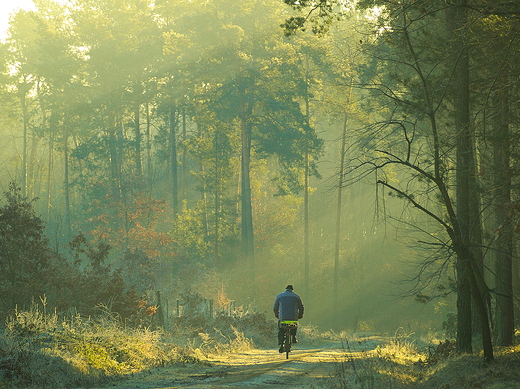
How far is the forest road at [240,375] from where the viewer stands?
11242mm

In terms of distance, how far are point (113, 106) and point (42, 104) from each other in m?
7.31

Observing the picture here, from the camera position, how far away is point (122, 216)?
4791cm

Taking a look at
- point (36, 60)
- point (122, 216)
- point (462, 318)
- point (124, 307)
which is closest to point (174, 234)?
point (122, 216)

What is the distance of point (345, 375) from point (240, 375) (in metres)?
2.03

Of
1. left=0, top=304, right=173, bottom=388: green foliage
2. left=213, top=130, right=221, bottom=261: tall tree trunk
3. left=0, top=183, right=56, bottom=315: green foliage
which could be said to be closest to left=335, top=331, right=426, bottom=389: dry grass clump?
left=0, top=304, right=173, bottom=388: green foliage

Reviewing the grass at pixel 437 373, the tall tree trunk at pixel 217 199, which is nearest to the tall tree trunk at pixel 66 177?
the tall tree trunk at pixel 217 199

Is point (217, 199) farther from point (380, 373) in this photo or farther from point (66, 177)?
point (380, 373)

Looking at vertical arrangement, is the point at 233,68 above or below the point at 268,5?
below

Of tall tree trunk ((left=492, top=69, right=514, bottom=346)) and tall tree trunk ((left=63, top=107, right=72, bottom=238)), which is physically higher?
tall tree trunk ((left=63, top=107, right=72, bottom=238))

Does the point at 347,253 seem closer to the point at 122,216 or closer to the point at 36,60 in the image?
the point at 122,216

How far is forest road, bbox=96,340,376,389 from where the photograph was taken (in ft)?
36.9

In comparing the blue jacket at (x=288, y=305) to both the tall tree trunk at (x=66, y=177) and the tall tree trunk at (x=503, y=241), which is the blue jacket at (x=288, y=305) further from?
the tall tree trunk at (x=66, y=177)

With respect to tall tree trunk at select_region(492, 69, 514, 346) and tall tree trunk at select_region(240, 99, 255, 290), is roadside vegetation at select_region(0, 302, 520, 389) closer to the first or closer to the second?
tall tree trunk at select_region(492, 69, 514, 346)

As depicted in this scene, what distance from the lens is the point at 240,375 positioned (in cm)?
1284
